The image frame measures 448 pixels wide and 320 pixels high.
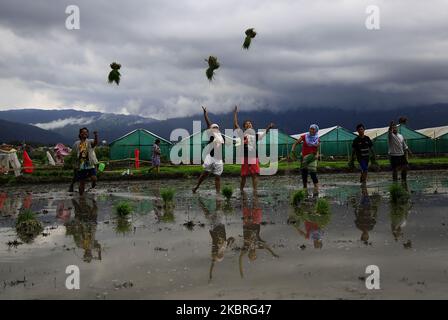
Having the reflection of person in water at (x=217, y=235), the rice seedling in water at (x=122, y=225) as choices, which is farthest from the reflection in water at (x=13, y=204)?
the reflection of person in water at (x=217, y=235)

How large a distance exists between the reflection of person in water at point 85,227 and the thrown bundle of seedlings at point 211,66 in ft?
21.7

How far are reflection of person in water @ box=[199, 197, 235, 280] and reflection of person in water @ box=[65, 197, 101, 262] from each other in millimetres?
1573

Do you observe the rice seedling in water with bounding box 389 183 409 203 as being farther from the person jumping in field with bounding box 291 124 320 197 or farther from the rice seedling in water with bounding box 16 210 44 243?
the rice seedling in water with bounding box 16 210 44 243

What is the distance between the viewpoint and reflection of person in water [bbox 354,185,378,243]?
8445mm

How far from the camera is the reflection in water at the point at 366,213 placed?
27.9 feet

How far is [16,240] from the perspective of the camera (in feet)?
27.3

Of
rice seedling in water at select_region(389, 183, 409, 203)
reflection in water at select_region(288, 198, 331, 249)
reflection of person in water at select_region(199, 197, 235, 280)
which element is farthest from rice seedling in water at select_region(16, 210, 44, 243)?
rice seedling in water at select_region(389, 183, 409, 203)

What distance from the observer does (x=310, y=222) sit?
30.7 ft

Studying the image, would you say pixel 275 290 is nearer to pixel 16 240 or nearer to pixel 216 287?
pixel 216 287

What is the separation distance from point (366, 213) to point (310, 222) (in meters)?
1.66

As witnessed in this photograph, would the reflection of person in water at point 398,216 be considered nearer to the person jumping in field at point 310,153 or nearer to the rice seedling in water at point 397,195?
the rice seedling in water at point 397,195

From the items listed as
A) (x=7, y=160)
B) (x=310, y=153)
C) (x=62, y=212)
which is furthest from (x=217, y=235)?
(x=7, y=160)
